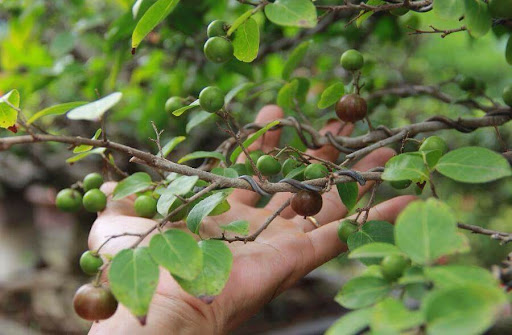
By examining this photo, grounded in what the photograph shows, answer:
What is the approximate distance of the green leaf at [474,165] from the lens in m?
0.54

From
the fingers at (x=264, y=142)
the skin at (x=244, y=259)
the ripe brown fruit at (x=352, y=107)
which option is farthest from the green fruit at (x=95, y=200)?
the ripe brown fruit at (x=352, y=107)

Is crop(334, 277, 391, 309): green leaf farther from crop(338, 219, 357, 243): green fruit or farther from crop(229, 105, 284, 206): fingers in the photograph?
crop(229, 105, 284, 206): fingers

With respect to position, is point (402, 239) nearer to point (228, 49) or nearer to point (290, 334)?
point (228, 49)

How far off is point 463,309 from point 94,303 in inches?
16.2

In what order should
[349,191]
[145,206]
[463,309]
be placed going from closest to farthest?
[463,309]
[349,191]
[145,206]

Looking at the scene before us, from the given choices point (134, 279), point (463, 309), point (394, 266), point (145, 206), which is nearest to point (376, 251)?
point (394, 266)

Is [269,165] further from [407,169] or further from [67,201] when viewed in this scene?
[67,201]

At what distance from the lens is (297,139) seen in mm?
1227

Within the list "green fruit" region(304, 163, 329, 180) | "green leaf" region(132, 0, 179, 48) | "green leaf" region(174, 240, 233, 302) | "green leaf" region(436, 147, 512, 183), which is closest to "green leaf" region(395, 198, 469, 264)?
"green leaf" region(436, 147, 512, 183)

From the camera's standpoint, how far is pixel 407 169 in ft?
2.00

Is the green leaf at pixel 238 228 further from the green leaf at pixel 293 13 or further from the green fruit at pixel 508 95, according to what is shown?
the green fruit at pixel 508 95

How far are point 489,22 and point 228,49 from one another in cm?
35

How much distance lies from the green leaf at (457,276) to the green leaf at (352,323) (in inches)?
2.3

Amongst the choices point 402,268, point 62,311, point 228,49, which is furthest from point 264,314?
point 402,268
